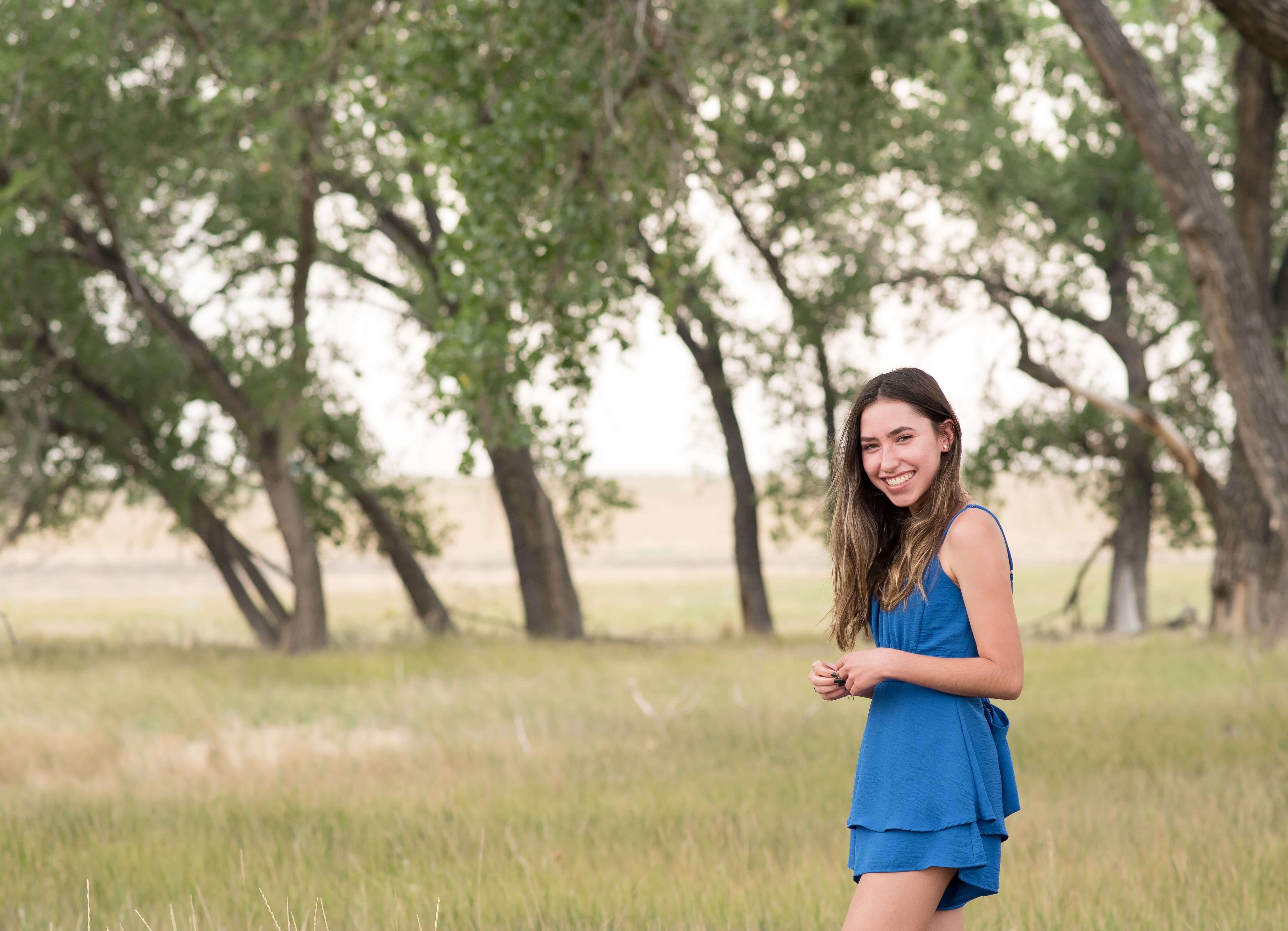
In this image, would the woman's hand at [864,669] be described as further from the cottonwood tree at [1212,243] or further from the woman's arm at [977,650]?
the cottonwood tree at [1212,243]

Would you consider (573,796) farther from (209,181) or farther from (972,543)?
(209,181)

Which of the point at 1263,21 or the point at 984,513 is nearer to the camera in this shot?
the point at 984,513

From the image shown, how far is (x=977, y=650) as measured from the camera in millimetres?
2746

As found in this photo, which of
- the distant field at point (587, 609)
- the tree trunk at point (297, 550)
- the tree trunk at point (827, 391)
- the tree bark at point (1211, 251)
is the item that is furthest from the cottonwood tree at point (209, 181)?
the tree trunk at point (827, 391)

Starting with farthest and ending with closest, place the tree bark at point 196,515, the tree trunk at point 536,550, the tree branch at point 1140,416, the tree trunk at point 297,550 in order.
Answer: the tree trunk at point 536,550, the tree bark at point 196,515, the tree trunk at point 297,550, the tree branch at point 1140,416

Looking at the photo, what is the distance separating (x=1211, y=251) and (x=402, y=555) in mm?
13567

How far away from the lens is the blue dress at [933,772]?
263 cm

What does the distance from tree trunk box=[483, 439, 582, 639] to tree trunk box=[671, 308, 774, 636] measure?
9.36ft

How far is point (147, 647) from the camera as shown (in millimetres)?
18641

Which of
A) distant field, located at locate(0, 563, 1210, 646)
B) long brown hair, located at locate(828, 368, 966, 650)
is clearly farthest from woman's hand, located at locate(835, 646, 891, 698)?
distant field, located at locate(0, 563, 1210, 646)

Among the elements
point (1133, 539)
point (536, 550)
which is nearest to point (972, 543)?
point (536, 550)

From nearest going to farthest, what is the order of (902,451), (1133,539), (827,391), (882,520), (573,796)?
(902,451) → (882,520) → (573,796) → (827,391) → (1133,539)

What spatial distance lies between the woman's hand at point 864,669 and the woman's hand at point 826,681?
0.12 feet

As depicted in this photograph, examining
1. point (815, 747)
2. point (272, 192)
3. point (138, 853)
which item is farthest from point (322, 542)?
point (138, 853)
